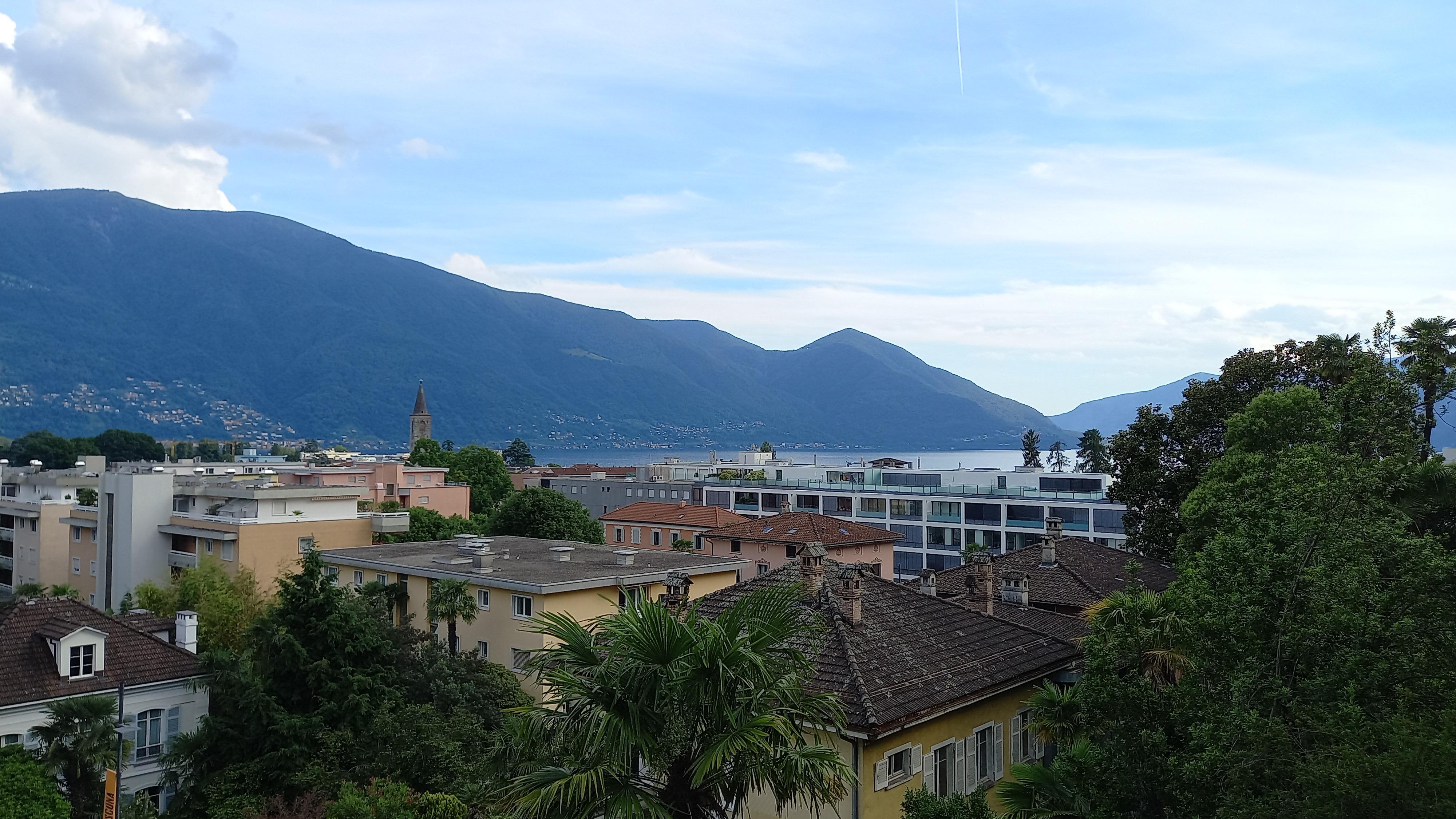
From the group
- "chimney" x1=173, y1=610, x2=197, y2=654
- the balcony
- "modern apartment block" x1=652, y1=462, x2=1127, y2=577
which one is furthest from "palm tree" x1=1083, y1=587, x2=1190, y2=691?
"modern apartment block" x1=652, y1=462, x2=1127, y2=577

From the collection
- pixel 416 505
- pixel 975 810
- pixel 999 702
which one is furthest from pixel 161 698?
pixel 416 505

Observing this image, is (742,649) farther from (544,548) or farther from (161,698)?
(544,548)

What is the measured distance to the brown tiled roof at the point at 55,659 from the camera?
2792 cm

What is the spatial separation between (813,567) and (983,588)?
715 cm

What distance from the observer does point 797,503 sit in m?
99.3

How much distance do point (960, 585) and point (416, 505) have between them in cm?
7166

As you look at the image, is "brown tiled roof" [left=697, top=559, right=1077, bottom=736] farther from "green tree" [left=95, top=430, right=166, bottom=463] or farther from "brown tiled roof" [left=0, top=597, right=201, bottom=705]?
"green tree" [left=95, top=430, right=166, bottom=463]

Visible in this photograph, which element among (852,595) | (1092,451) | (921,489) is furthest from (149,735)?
(1092,451)

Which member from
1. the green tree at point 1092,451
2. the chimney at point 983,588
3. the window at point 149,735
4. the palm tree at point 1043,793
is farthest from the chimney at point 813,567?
the green tree at point 1092,451

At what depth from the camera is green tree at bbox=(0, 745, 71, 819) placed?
21.9 metres

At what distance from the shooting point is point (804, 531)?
6662 cm

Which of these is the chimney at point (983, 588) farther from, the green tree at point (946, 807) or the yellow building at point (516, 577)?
the green tree at point (946, 807)

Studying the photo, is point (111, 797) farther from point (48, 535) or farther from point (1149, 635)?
point (48, 535)

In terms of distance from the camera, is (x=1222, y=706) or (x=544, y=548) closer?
(x=1222, y=706)
